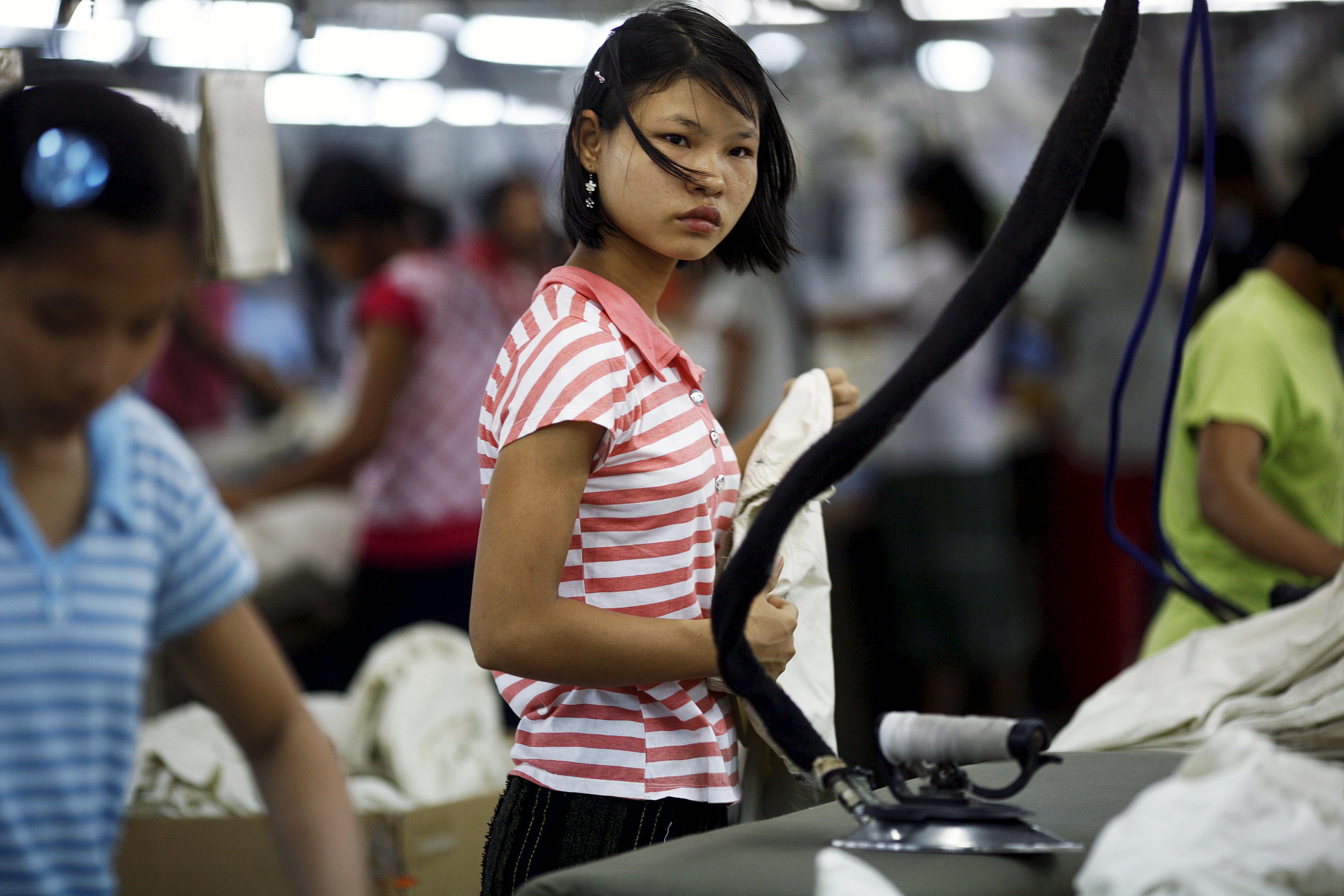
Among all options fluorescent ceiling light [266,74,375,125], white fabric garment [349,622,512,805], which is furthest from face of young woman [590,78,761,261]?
fluorescent ceiling light [266,74,375,125]

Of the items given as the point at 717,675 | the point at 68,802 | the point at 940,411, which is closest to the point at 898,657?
the point at 940,411

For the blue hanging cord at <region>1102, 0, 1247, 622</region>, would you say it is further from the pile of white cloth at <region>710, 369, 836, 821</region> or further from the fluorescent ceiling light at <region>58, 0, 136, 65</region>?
the fluorescent ceiling light at <region>58, 0, 136, 65</region>

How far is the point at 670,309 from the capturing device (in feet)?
13.7

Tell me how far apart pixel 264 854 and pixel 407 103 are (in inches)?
164

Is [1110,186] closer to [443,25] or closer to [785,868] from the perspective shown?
[443,25]

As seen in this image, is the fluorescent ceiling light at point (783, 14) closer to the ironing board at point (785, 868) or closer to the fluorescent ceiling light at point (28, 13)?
the fluorescent ceiling light at point (28, 13)

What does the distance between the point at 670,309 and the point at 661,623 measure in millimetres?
3186

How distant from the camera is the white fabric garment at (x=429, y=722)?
2.21 m

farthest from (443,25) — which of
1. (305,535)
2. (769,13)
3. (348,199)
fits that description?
(305,535)

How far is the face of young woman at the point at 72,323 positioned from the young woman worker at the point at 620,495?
1.15ft

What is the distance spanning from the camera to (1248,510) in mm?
1938

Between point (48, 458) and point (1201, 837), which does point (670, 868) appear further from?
point (48, 458)

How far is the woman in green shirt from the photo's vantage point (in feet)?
6.46

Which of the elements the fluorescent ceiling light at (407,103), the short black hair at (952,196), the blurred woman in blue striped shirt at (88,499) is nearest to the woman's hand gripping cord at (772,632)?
the blurred woman in blue striped shirt at (88,499)
